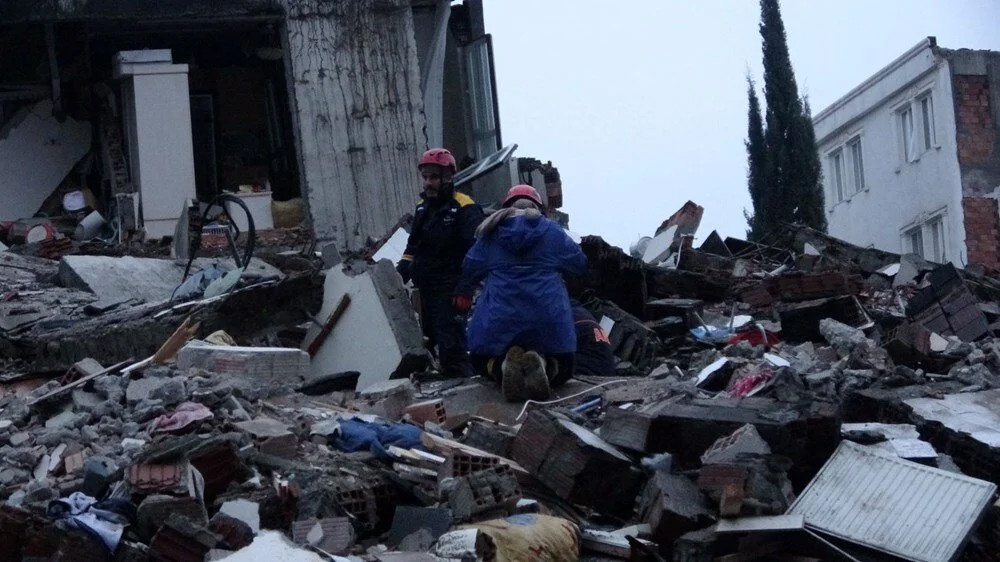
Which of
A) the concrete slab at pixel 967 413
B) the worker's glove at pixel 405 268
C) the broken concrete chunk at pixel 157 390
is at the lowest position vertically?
the concrete slab at pixel 967 413

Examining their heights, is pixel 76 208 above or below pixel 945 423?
above

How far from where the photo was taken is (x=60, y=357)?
1015 centimetres

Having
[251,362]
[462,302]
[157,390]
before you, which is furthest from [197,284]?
[157,390]

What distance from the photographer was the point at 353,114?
54.3 ft

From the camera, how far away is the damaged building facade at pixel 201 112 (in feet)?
53.5

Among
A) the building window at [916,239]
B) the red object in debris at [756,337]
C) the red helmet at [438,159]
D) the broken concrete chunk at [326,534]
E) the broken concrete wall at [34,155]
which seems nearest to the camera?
the broken concrete chunk at [326,534]

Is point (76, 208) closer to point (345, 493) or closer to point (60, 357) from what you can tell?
point (60, 357)

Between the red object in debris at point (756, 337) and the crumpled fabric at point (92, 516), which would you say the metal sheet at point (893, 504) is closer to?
the crumpled fabric at point (92, 516)

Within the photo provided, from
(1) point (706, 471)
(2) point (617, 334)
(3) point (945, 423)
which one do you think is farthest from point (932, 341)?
(1) point (706, 471)

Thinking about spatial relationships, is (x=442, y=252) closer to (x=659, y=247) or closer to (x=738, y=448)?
(x=738, y=448)

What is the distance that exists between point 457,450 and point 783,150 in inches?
947

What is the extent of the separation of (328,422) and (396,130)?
933 cm

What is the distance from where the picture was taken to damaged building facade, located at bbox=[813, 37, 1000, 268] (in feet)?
92.5

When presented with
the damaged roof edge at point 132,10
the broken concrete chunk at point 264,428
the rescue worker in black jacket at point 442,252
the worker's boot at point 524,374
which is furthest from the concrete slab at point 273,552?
the damaged roof edge at point 132,10
